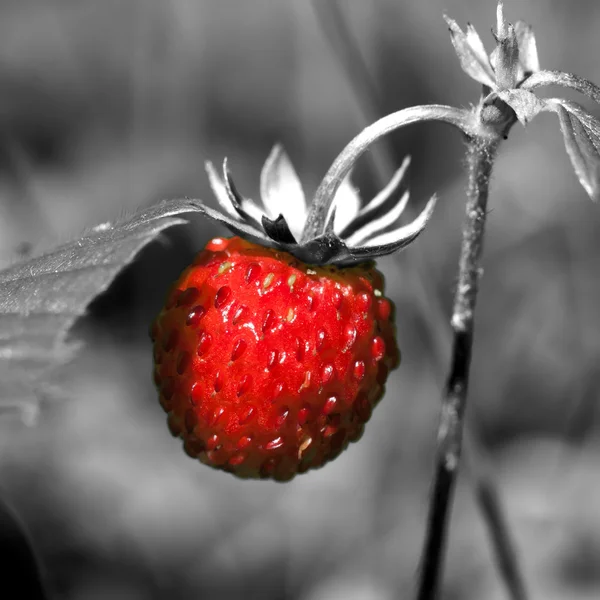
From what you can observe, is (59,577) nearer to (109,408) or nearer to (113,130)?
(109,408)

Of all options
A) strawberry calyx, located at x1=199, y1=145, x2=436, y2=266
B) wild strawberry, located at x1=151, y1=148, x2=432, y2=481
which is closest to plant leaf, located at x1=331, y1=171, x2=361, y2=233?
strawberry calyx, located at x1=199, y1=145, x2=436, y2=266

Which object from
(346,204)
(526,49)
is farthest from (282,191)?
(526,49)

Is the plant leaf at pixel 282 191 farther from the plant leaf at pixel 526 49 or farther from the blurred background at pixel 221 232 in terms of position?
the blurred background at pixel 221 232

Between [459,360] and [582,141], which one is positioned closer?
[582,141]

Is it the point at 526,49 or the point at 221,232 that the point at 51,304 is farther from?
the point at 221,232

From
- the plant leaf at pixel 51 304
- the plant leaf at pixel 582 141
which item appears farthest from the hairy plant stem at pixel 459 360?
the plant leaf at pixel 51 304

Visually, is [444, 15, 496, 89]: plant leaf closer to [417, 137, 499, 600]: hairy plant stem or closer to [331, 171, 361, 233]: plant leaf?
[417, 137, 499, 600]: hairy plant stem

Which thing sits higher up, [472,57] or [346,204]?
[472,57]
